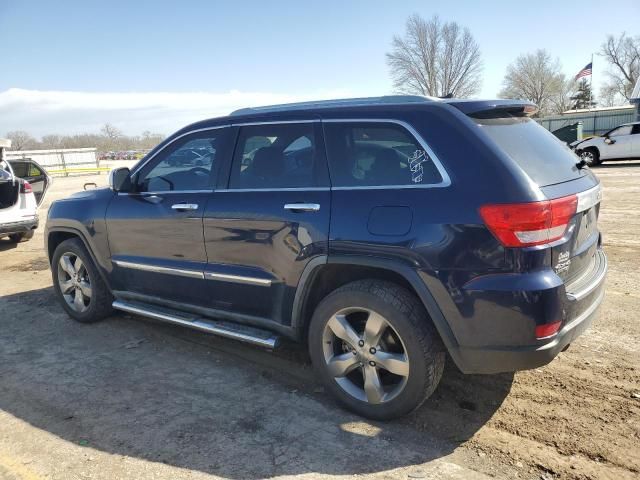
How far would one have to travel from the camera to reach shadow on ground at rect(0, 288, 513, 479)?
2873 mm

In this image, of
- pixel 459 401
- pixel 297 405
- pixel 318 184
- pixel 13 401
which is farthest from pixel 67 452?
pixel 459 401

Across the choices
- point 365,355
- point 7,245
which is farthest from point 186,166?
point 7,245

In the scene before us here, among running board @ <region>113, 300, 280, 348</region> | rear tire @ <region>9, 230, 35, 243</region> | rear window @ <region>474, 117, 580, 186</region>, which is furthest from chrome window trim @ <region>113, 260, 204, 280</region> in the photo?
rear tire @ <region>9, 230, 35, 243</region>

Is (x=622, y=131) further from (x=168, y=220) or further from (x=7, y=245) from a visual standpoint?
(x=7, y=245)

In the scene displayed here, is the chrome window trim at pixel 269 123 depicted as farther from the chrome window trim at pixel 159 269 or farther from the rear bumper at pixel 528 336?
the rear bumper at pixel 528 336

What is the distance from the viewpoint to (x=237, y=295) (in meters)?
3.71

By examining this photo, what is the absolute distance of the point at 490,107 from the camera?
304 centimetres

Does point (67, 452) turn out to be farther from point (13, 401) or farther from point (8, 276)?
point (8, 276)

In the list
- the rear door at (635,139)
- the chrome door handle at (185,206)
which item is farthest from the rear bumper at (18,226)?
the rear door at (635,139)

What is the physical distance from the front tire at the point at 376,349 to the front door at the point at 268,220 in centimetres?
Result: 34

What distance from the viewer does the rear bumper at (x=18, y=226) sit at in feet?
28.0

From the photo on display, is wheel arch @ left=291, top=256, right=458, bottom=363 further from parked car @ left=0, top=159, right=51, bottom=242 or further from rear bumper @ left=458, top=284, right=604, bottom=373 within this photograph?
parked car @ left=0, top=159, right=51, bottom=242

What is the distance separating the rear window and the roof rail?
42 centimetres

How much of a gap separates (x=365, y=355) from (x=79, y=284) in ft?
10.9
